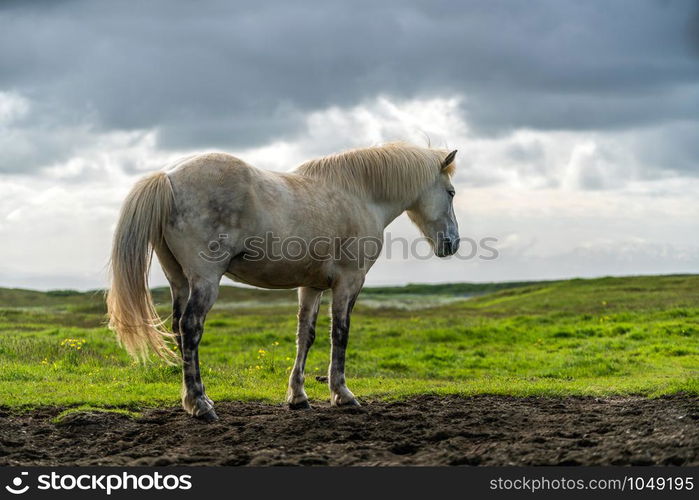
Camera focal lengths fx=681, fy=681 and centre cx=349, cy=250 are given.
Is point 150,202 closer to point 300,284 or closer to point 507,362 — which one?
point 300,284

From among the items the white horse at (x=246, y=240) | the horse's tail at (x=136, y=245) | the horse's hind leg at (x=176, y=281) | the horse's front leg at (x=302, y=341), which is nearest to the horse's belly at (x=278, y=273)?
the white horse at (x=246, y=240)

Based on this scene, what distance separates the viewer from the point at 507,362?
1708cm

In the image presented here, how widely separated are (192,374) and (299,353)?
187 cm

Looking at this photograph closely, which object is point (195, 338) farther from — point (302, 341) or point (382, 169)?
point (382, 169)

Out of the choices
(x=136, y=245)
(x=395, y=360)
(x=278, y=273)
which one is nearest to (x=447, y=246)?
(x=278, y=273)

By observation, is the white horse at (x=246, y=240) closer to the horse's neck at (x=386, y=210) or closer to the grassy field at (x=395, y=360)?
the horse's neck at (x=386, y=210)

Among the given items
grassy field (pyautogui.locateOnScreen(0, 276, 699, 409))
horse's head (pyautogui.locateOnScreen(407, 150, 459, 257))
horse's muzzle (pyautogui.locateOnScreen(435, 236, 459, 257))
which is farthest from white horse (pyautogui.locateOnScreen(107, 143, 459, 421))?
horse's muzzle (pyautogui.locateOnScreen(435, 236, 459, 257))

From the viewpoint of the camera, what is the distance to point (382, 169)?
394 inches

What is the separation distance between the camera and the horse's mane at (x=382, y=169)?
9.62 metres

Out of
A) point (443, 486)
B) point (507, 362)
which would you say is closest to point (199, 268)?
point (443, 486)

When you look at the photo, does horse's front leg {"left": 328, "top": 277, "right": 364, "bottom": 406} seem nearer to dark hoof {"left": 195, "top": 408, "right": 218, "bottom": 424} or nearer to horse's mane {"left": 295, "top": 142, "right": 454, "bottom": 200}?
horse's mane {"left": 295, "top": 142, "right": 454, "bottom": 200}

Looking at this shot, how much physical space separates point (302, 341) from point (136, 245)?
287 centimetres

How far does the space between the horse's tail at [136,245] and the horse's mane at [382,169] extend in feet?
7.49

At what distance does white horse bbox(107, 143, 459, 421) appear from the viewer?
7977 millimetres
